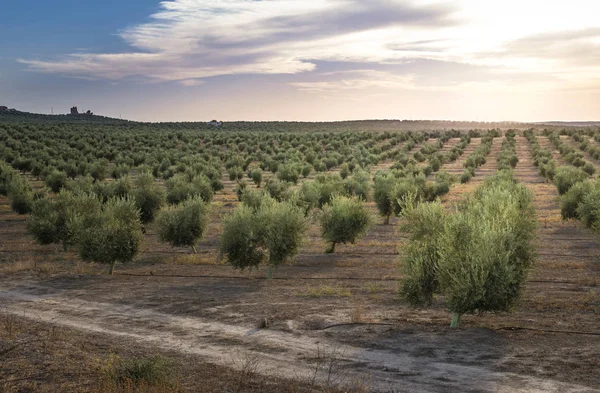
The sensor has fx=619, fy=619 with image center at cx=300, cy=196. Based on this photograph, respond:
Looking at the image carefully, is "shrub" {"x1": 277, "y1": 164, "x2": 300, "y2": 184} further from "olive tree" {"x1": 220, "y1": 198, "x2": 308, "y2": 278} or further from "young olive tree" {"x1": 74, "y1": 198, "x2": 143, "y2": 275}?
"olive tree" {"x1": 220, "y1": 198, "x2": 308, "y2": 278}

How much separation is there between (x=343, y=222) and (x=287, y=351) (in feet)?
49.7

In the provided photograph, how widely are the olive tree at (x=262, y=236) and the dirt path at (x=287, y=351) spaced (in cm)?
591

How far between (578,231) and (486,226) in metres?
21.1

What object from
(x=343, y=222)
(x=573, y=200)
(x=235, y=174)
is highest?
(x=573, y=200)

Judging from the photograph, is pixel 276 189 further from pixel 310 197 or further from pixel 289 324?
pixel 289 324

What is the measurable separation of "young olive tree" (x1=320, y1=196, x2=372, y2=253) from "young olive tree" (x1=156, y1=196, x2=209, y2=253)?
6.08 m

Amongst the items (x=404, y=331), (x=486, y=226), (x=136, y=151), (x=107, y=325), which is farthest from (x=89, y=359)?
(x=136, y=151)

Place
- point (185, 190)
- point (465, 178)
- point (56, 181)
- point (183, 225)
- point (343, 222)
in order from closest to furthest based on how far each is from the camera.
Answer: point (183, 225) → point (343, 222) → point (185, 190) → point (56, 181) → point (465, 178)

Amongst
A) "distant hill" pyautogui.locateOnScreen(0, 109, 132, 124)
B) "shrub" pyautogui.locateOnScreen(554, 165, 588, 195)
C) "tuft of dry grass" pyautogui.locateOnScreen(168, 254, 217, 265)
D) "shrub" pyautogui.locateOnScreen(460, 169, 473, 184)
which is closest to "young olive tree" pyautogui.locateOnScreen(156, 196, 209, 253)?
"tuft of dry grass" pyautogui.locateOnScreen(168, 254, 217, 265)

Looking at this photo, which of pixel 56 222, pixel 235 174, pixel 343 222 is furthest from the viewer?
pixel 235 174

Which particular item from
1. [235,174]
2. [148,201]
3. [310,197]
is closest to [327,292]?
[148,201]

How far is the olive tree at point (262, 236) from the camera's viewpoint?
999 inches

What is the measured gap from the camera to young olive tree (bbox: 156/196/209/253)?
3028 cm

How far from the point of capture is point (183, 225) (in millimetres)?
30234
